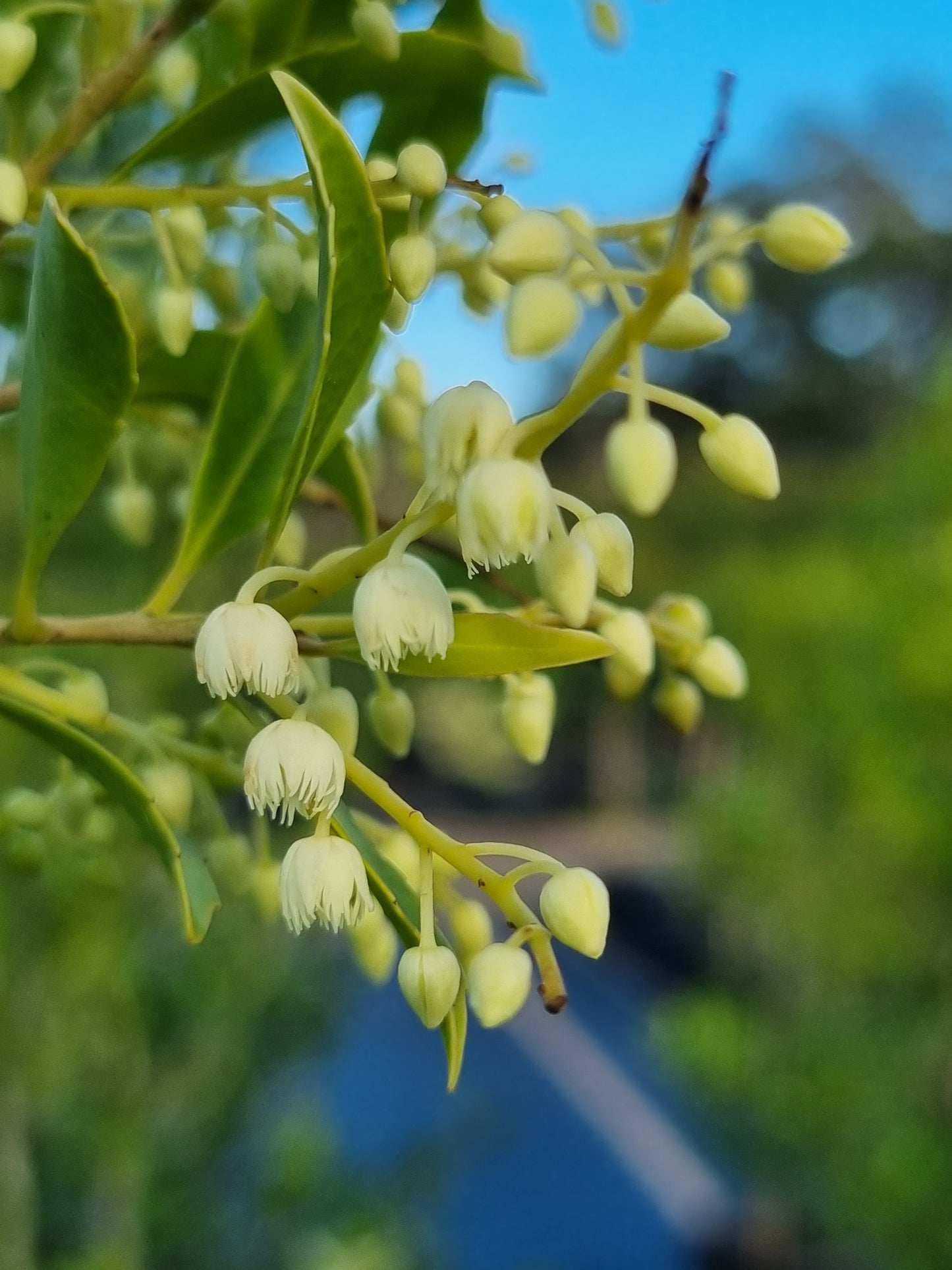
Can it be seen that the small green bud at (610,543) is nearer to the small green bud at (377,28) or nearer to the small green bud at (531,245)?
the small green bud at (531,245)

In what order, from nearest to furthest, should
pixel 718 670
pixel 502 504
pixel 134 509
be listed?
1. pixel 502 504
2. pixel 718 670
3. pixel 134 509

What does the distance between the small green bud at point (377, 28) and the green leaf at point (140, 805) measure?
22 centimetres

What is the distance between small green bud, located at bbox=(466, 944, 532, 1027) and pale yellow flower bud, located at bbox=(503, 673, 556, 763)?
0.35 ft

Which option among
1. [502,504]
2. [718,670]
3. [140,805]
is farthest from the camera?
[718,670]

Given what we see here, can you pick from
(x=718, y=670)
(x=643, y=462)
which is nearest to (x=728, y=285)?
(x=718, y=670)

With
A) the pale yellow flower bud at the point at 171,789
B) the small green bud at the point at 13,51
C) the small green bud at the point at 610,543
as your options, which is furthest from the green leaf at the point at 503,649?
the small green bud at the point at 13,51

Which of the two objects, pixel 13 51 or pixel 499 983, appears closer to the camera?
pixel 499 983

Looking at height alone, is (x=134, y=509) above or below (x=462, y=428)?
below

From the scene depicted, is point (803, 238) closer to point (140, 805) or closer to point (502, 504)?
point (502, 504)

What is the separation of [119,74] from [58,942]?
59.1 inches

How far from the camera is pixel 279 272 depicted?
1.15 ft

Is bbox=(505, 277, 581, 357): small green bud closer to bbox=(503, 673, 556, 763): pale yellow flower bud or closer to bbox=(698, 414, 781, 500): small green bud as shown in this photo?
bbox=(698, 414, 781, 500): small green bud

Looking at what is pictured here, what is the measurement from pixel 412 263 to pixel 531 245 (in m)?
0.08

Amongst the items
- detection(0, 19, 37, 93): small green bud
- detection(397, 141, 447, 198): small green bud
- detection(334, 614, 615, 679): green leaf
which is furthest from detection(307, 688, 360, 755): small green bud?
detection(0, 19, 37, 93): small green bud
